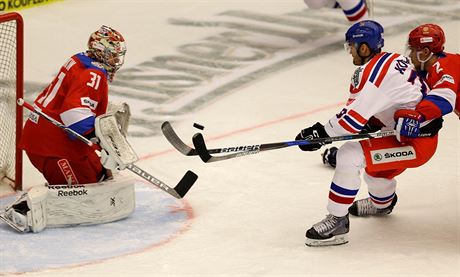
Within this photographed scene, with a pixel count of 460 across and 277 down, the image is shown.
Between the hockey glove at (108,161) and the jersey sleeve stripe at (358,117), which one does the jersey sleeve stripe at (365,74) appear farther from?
the hockey glove at (108,161)

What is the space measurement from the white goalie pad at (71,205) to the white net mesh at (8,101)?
1.94 ft

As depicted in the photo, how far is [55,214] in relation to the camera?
5211mm

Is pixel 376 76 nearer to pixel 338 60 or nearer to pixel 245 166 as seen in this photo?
pixel 245 166

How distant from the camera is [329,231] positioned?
16.6ft

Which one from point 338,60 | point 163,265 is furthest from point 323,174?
point 338,60

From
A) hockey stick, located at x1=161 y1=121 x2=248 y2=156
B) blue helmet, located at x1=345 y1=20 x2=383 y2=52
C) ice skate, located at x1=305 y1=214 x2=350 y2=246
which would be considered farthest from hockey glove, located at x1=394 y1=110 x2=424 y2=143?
hockey stick, located at x1=161 y1=121 x2=248 y2=156

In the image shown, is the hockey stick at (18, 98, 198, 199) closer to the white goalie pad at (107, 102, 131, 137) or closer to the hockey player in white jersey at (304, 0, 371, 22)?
the white goalie pad at (107, 102, 131, 137)

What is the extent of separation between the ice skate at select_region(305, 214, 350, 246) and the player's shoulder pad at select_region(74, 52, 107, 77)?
1119 mm

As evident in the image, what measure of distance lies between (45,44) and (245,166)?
2474 mm

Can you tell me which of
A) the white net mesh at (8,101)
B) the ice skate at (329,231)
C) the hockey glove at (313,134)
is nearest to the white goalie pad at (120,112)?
the white net mesh at (8,101)

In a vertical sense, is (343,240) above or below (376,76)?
below

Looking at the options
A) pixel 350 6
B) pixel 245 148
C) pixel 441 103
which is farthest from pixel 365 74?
pixel 350 6

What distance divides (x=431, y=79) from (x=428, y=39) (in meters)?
0.17

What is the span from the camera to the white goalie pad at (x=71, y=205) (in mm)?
5133
